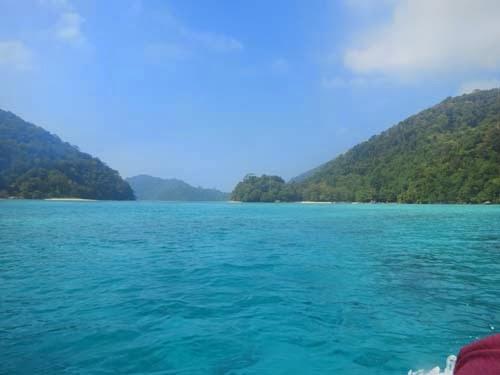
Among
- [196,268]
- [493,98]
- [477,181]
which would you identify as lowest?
[196,268]

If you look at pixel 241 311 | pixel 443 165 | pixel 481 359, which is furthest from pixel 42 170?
pixel 481 359

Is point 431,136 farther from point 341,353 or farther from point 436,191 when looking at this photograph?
point 341,353

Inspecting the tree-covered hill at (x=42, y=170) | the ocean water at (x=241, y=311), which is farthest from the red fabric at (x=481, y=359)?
the tree-covered hill at (x=42, y=170)

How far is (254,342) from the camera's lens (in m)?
7.37

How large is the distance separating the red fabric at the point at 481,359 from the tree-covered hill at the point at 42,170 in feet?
553

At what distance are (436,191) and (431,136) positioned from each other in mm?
64610

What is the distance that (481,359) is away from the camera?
229cm

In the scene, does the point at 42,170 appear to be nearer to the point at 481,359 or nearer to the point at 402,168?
the point at 402,168

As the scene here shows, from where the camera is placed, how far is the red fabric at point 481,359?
2.19 metres

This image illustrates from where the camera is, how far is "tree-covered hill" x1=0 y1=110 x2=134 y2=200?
146500 mm

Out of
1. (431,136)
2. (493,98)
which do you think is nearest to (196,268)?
(431,136)

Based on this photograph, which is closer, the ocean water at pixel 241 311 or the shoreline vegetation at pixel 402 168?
the ocean water at pixel 241 311

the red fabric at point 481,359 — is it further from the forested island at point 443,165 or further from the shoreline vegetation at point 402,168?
the shoreline vegetation at point 402,168

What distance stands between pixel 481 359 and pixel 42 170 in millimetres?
180292
